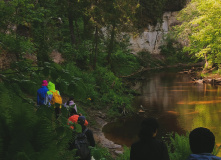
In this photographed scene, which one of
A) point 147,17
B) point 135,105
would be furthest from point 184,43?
point 135,105

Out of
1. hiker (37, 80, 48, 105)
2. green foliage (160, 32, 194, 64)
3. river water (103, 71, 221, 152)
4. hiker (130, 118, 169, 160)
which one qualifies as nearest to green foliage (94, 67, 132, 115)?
river water (103, 71, 221, 152)

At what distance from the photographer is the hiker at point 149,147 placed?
3.17 m

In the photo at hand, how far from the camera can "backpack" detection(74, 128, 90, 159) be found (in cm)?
446

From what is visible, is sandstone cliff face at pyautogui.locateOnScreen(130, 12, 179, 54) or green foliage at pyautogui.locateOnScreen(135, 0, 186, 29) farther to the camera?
sandstone cliff face at pyautogui.locateOnScreen(130, 12, 179, 54)

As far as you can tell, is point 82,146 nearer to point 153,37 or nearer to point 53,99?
point 53,99

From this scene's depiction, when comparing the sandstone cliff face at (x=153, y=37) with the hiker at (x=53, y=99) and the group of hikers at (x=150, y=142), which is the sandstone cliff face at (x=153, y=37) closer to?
the hiker at (x=53, y=99)

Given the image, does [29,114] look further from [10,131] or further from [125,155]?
[125,155]

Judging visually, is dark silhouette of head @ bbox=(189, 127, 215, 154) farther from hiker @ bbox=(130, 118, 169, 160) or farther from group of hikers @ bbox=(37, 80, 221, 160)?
hiker @ bbox=(130, 118, 169, 160)

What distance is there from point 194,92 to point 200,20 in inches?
373

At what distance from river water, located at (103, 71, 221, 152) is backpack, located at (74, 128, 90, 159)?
6.39 metres

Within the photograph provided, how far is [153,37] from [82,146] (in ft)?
161

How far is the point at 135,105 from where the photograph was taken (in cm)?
1703

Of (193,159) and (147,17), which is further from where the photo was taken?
(147,17)

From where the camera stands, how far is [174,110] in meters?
15.7
